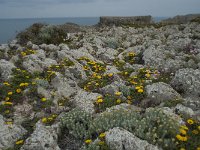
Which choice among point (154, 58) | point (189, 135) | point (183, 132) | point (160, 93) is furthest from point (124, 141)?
point (154, 58)

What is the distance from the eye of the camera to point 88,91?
416 inches

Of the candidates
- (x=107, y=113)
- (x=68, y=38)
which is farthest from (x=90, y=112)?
(x=68, y=38)

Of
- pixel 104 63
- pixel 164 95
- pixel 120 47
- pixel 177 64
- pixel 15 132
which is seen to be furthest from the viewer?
pixel 120 47

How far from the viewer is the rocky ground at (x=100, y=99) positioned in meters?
7.57

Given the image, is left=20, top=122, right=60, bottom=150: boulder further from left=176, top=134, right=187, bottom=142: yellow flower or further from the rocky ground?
left=176, top=134, right=187, bottom=142: yellow flower

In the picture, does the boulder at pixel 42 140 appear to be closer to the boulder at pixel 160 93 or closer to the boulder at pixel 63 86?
the boulder at pixel 63 86

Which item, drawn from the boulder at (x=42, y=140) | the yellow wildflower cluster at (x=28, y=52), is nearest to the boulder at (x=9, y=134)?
the boulder at (x=42, y=140)

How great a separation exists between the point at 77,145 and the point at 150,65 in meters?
6.34

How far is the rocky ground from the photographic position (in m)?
7.57

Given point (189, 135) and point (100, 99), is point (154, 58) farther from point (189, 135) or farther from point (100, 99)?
point (189, 135)

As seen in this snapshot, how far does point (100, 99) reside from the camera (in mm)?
9508

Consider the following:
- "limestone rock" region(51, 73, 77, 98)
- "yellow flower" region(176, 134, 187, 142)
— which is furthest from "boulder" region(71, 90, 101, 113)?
"yellow flower" region(176, 134, 187, 142)

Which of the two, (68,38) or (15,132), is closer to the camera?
(15,132)

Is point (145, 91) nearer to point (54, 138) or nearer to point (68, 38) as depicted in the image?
point (54, 138)
